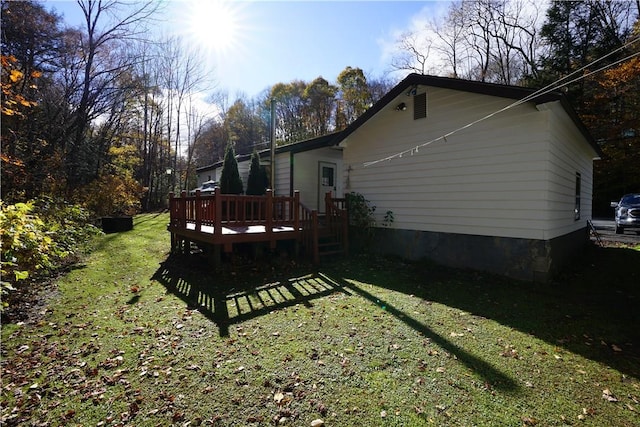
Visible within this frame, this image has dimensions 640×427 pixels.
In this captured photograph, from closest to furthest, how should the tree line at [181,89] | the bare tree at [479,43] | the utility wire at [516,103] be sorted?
the utility wire at [516,103] < the tree line at [181,89] < the bare tree at [479,43]

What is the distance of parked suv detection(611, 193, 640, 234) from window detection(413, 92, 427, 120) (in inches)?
450

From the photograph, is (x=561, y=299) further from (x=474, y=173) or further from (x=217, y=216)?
(x=217, y=216)

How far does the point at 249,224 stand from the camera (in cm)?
729

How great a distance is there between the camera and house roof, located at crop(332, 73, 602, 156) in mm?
5558

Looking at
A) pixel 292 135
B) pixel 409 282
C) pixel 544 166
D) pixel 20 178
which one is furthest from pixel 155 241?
pixel 292 135

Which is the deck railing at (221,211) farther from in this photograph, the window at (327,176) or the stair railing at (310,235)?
the window at (327,176)

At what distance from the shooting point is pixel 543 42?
21.7 meters

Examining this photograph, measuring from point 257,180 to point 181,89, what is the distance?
18.3 metres

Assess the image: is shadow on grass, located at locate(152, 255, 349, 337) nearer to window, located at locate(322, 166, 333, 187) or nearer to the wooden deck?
the wooden deck

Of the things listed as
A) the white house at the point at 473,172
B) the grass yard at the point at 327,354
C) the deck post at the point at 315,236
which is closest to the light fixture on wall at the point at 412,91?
the white house at the point at 473,172

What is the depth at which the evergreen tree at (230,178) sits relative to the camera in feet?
38.0

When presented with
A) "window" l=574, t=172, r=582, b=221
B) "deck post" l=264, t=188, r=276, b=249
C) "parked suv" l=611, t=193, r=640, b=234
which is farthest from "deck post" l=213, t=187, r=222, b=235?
"parked suv" l=611, t=193, r=640, b=234

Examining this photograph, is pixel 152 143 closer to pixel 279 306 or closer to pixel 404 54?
pixel 404 54

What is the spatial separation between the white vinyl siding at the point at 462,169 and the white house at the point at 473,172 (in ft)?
0.07
